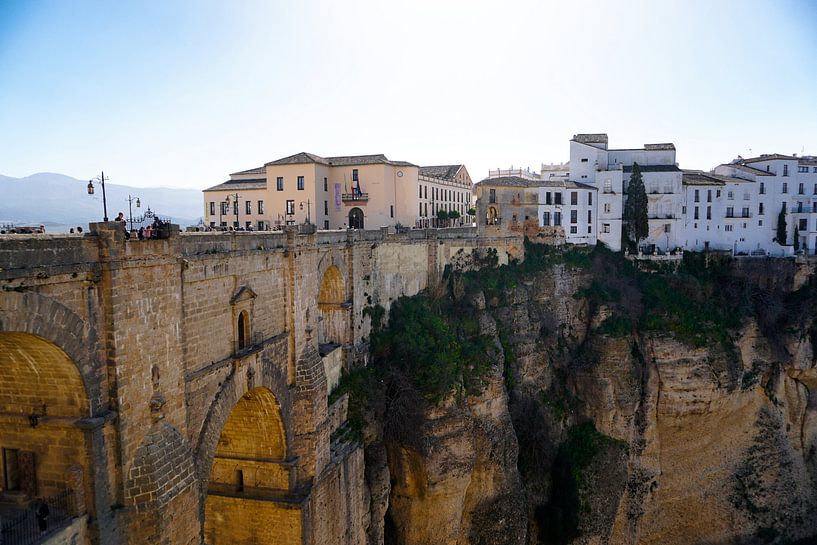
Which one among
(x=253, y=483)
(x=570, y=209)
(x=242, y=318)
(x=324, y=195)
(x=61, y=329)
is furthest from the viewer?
(x=570, y=209)

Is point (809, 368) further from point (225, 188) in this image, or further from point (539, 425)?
point (225, 188)

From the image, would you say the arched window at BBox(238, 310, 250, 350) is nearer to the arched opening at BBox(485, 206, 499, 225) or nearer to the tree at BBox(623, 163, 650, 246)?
the arched opening at BBox(485, 206, 499, 225)

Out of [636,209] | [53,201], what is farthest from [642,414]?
[53,201]

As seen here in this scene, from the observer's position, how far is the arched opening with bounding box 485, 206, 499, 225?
35.2 metres

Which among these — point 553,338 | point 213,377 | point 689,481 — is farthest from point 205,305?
point 689,481

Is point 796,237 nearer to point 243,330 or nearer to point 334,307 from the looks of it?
point 334,307

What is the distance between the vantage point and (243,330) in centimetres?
1450

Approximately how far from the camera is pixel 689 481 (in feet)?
109

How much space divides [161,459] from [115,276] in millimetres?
3294

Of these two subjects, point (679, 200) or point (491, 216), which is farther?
point (679, 200)

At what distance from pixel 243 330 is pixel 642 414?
25621 millimetres

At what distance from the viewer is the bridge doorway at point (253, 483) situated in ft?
52.9

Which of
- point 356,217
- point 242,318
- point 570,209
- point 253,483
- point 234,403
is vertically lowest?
point 253,483

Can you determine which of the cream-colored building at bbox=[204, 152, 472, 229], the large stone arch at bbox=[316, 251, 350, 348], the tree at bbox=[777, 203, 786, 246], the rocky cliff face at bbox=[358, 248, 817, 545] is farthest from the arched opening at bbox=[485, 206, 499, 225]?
the tree at bbox=[777, 203, 786, 246]
